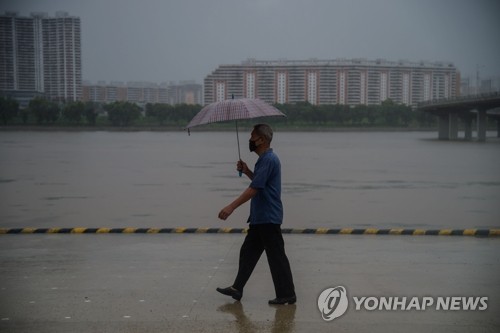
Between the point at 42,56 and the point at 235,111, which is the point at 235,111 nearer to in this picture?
the point at 235,111

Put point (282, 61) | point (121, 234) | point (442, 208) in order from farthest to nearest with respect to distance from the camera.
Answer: point (282, 61) < point (442, 208) < point (121, 234)

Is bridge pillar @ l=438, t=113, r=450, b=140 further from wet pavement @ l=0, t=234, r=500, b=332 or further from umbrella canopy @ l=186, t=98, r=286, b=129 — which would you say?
umbrella canopy @ l=186, t=98, r=286, b=129

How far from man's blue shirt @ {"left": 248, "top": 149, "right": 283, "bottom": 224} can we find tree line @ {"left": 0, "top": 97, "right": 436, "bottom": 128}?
119 metres

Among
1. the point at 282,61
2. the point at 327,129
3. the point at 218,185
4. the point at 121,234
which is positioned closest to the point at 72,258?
the point at 121,234

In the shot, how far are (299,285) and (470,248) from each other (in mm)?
3232

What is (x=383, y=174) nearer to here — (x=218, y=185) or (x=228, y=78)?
(x=218, y=185)

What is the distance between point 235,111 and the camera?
259 inches

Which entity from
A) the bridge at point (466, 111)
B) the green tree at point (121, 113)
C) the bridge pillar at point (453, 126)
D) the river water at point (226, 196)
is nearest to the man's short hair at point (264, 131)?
the river water at point (226, 196)

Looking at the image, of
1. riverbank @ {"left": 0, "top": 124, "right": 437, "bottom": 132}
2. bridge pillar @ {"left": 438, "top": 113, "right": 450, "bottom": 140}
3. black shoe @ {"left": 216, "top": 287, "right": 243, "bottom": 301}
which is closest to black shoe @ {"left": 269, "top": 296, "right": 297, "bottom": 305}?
black shoe @ {"left": 216, "top": 287, "right": 243, "bottom": 301}

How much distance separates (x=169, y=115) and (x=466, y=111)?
6517 centimetres

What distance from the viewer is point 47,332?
552cm

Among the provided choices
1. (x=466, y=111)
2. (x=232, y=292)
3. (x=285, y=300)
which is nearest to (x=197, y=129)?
(x=466, y=111)

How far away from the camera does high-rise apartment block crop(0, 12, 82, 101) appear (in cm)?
17056

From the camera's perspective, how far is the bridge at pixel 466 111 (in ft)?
242
